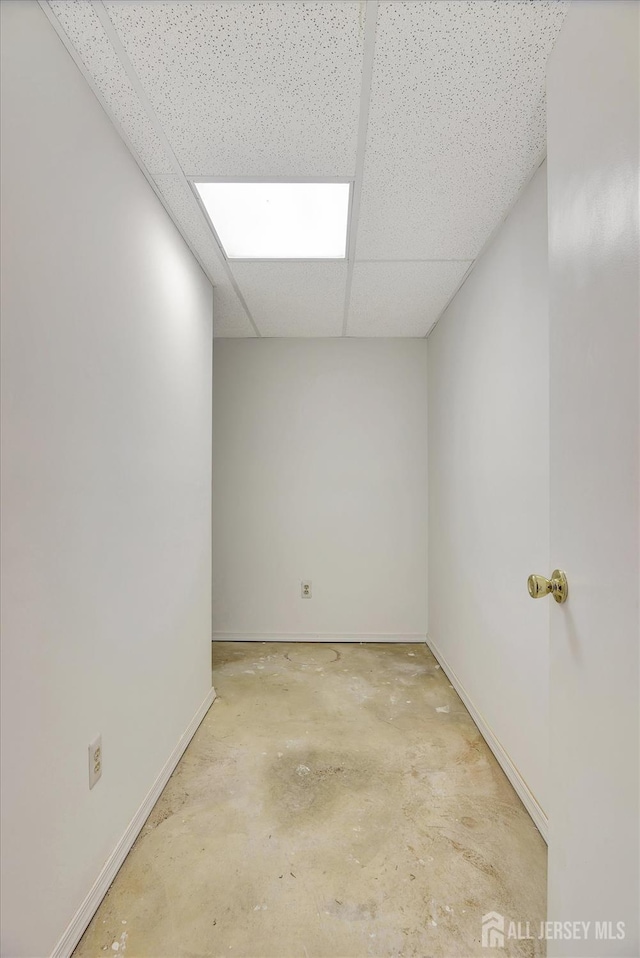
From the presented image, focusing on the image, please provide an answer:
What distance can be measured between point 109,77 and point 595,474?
1628 mm

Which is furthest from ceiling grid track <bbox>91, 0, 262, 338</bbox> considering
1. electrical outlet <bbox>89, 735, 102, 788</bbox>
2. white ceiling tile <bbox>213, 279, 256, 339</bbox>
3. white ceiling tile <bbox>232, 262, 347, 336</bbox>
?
electrical outlet <bbox>89, 735, 102, 788</bbox>

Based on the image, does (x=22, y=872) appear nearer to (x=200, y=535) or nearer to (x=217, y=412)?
(x=200, y=535)

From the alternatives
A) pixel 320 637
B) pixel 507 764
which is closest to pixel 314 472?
pixel 320 637

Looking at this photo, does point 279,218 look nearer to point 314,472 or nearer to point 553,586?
point 553,586

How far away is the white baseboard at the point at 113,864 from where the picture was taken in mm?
1255

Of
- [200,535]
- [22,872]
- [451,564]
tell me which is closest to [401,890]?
[22,872]

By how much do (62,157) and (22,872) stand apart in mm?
1678

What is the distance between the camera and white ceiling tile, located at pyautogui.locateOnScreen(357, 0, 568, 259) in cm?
121

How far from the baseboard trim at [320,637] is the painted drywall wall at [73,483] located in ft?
6.03

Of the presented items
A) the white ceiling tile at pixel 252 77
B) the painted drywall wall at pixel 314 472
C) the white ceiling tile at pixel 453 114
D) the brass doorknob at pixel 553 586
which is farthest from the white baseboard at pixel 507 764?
the white ceiling tile at pixel 252 77

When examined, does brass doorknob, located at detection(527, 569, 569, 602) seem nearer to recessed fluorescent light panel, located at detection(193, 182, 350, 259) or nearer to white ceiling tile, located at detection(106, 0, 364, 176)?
white ceiling tile, located at detection(106, 0, 364, 176)

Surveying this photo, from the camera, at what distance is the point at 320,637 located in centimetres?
390

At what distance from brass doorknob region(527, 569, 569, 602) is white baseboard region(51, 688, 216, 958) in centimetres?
141

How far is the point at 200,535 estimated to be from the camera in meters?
2.55
